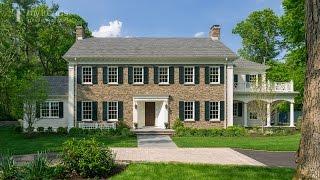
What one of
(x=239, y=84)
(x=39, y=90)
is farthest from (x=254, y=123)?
(x=39, y=90)

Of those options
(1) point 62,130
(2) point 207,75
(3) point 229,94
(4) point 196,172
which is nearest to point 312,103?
(4) point 196,172

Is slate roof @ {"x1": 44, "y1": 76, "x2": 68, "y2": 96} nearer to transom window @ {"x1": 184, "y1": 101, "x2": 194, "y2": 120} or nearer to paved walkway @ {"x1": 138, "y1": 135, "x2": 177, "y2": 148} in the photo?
transom window @ {"x1": 184, "y1": 101, "x2": 194, "y2": 120}

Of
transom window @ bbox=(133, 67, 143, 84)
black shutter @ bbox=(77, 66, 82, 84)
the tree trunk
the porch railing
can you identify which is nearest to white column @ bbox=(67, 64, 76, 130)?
black shutter @ bbox=(77, 66, 82, 84)

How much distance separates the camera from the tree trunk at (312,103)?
6098 millimetres

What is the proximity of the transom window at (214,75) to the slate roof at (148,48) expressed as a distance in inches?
47.2

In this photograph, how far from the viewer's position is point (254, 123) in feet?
126

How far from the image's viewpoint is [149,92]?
34.6 meters

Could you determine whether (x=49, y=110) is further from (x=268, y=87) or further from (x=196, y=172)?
(x=196, y=172)

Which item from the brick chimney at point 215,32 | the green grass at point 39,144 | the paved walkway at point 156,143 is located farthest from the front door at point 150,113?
the paved walkway at point 156,143

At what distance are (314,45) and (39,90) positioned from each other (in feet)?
90.8

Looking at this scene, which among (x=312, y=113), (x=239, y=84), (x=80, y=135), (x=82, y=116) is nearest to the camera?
(x=312, y=113)

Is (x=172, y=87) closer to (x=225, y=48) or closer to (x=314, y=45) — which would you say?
(x=225, y=48)

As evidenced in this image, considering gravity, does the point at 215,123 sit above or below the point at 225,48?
below

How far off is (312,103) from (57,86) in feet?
109
